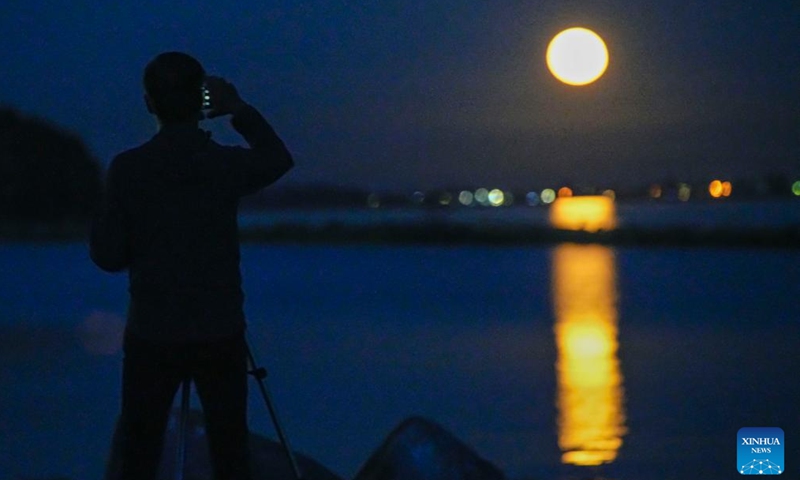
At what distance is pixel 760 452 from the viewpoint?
496 centimetres

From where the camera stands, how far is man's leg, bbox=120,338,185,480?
281 cm

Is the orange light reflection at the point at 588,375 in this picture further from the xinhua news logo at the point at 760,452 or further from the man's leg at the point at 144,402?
the man's leg at the point at 144,402

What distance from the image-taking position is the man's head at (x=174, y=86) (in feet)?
9.25

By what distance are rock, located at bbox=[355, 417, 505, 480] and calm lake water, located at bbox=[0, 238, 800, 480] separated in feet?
3.31

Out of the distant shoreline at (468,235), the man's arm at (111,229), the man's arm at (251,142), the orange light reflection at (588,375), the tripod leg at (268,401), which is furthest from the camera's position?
the distant shoreline at (468,235)

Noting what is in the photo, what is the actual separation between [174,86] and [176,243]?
0.37 metres

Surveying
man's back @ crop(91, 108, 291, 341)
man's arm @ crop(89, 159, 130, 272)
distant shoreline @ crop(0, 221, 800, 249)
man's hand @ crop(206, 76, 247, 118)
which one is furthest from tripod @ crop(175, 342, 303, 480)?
distant shoreline @ crop(0, 221, 800, 249)

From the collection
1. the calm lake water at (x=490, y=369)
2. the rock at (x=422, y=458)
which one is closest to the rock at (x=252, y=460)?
the rock at (x=422, y=458)

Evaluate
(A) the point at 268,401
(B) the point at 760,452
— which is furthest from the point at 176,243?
(B) the point at 760,452

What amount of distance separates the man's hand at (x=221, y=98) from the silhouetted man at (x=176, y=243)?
0.14 feet

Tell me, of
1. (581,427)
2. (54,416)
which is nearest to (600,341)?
(581,427)

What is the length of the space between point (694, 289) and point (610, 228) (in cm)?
2637

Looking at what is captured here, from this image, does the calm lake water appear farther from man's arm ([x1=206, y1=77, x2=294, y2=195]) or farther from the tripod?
man's arm ([x1=206, y1=77, x2=294, y2=195])

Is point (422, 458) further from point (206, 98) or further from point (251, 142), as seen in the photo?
point (206, 98)
